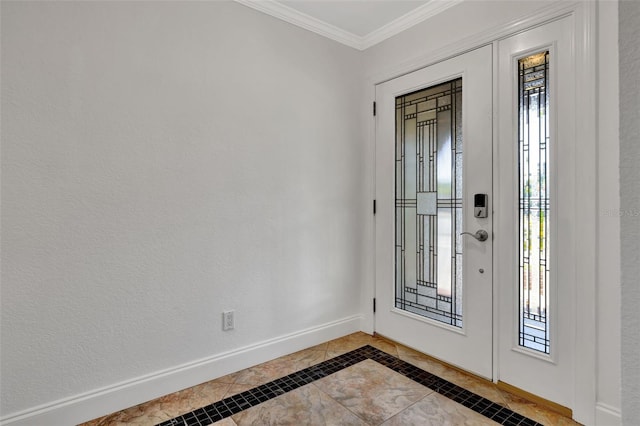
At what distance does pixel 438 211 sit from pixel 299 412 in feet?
5.15

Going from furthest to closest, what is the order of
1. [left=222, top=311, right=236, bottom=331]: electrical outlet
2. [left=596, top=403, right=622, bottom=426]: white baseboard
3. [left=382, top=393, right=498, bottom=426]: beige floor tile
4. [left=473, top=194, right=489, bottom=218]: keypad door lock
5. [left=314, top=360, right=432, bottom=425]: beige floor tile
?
[left=222, top=311, right=236, bottom=331]: electrical outlet
[left=473, top=194, right=489, bottom=218]: keypad door lock
[left=314, top=360, right=432, bottom=425]: beige floor tile
[left=382, top=393, right=498, bottom=426]: beige floor tile
[left=596, top=403, right=622, bottom=426]: white baseboard

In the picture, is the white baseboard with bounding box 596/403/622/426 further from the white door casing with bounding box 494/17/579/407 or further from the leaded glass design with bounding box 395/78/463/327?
the leaded glass design with bounding box 395/78/463/327

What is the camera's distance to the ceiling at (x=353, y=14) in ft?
7.99

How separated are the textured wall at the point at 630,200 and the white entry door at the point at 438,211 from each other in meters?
1.82

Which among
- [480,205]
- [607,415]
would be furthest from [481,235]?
[607,415]

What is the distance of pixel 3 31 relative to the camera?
5.28ft

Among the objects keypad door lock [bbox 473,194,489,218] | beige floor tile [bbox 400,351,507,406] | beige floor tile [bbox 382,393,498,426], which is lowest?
beige floor tile [bbox 382,393,498,426]

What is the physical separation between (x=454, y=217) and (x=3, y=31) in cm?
265

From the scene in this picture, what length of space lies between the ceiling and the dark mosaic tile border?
2.48m

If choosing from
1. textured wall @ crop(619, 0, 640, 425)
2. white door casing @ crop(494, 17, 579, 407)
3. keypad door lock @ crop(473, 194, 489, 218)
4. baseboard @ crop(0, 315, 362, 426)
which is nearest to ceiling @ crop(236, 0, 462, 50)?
white door casing @ crop(494, 17, 579, 407)

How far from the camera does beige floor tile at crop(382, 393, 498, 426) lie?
5.90 ft

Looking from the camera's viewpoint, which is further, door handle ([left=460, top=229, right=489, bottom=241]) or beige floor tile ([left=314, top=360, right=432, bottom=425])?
door handle ([left=460, top=229, right=489, bottom=241])

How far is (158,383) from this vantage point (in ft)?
6.64

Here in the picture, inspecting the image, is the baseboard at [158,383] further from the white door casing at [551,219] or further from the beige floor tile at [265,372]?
the white door casing at [551,219]
